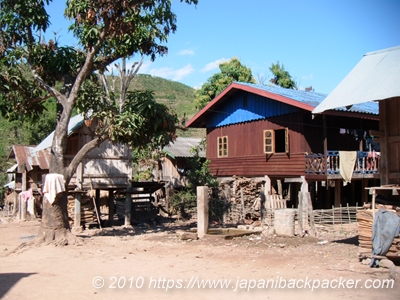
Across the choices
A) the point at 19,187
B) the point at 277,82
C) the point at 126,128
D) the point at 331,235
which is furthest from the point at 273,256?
the point at 277,82

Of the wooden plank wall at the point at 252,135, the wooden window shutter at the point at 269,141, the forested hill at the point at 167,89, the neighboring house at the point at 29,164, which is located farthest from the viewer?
the forested hill at the point at 167,89

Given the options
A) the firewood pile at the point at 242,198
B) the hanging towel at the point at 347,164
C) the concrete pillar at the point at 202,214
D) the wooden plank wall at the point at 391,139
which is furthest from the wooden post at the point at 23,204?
the wooden plank wall at the point at 391,139

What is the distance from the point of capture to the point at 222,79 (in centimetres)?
2878

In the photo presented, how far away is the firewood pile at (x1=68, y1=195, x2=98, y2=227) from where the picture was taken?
17.7 meters

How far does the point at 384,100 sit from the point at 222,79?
18.5m

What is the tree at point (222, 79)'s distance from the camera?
28812 mm

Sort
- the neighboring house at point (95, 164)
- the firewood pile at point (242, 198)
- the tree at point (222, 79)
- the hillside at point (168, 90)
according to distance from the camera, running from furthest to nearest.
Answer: the hillside at point (168, 90) < the tree at point (222, 79) < the firewood pile at point (242, 198) < the neighboring house at point (95, 164)

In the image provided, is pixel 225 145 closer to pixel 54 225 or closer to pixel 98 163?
pixel 98 163

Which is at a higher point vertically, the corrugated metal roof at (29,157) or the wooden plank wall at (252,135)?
the wooden plank wall at (252,135)

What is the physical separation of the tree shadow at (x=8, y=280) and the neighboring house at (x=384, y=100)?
7970 mm

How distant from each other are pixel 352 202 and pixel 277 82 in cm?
1306

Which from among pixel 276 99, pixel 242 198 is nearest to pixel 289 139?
pixel 276 99

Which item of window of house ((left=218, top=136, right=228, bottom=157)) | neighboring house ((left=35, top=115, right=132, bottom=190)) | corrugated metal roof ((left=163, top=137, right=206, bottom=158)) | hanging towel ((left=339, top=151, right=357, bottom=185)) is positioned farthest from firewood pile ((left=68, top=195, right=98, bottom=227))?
hanging towel ((left=339, top=151, right=357, bottom=185))

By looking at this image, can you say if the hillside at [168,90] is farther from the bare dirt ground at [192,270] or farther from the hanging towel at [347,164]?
the bare dirt ground at [192,270]
